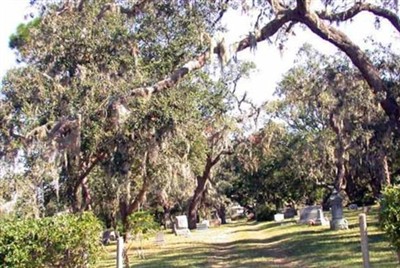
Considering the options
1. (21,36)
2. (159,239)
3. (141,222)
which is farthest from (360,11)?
(159,239)

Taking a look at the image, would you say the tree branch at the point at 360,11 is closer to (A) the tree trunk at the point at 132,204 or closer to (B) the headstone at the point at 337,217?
(B) the headstone at the point at 337,217

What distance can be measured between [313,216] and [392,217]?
65.2 feet

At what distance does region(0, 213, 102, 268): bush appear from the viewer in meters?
9.88

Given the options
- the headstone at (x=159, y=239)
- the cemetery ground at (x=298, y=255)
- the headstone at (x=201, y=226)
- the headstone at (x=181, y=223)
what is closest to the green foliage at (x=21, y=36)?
the cemetery ground at (x=298, y=255)

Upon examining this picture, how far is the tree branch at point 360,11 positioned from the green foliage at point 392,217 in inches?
300

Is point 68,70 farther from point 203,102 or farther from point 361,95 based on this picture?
point 361,95

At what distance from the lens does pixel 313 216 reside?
28.1m

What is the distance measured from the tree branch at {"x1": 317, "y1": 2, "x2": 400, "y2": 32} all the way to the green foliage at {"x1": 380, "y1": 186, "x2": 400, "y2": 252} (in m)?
7.63

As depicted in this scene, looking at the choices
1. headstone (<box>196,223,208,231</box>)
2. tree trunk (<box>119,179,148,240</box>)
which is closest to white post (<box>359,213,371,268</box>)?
tree trunk (<box>119,179,148,240</box>)

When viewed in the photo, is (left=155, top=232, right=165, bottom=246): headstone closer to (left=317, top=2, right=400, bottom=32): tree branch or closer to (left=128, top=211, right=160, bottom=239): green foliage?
(left=128, top=211, right=160, bottom=239): green foliage

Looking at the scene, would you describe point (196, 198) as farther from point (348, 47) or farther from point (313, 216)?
point (348, 47)

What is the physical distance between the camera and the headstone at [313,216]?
27.0m

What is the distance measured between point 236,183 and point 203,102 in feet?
118

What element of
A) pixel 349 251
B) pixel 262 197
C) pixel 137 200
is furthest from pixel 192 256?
pixel 262 197
